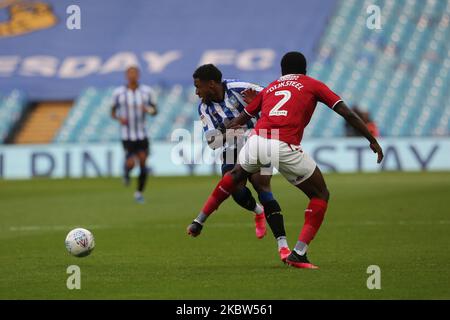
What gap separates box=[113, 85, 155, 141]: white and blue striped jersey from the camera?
17.2 metres

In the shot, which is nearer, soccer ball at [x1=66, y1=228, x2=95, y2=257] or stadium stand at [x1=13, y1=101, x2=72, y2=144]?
soccer ball at [x1=66, y1=228, x2=95, y2=257]

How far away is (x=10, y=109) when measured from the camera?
30.5 m

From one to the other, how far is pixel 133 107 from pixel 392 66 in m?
12.8

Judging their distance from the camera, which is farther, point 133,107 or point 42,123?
point 42,123

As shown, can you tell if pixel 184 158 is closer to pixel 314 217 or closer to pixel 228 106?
pixel 228 106

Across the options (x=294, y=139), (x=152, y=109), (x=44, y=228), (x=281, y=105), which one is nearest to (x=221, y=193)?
(x=294, y=139)

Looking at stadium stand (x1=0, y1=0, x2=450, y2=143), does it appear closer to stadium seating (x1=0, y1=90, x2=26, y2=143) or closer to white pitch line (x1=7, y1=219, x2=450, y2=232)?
stadium seating (x1=0, y1=90, x2=26, y2=143)

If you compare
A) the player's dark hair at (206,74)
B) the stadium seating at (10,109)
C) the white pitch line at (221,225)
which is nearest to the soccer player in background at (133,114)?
the white pitch line at (221,225)

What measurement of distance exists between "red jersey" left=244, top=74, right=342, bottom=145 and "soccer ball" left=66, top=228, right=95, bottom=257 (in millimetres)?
1775

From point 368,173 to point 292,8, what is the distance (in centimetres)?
861

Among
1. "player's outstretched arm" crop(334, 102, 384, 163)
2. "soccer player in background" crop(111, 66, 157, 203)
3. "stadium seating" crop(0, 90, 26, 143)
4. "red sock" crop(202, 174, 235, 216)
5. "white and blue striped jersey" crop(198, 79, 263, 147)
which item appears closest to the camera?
"player's outstretched arm" crop(334, 102, 384, 163)

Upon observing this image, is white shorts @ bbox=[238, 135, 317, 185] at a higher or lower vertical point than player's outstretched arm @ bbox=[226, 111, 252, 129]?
lower

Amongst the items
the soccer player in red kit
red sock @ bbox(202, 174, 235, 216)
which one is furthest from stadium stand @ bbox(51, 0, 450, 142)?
the soccer player in red kit
